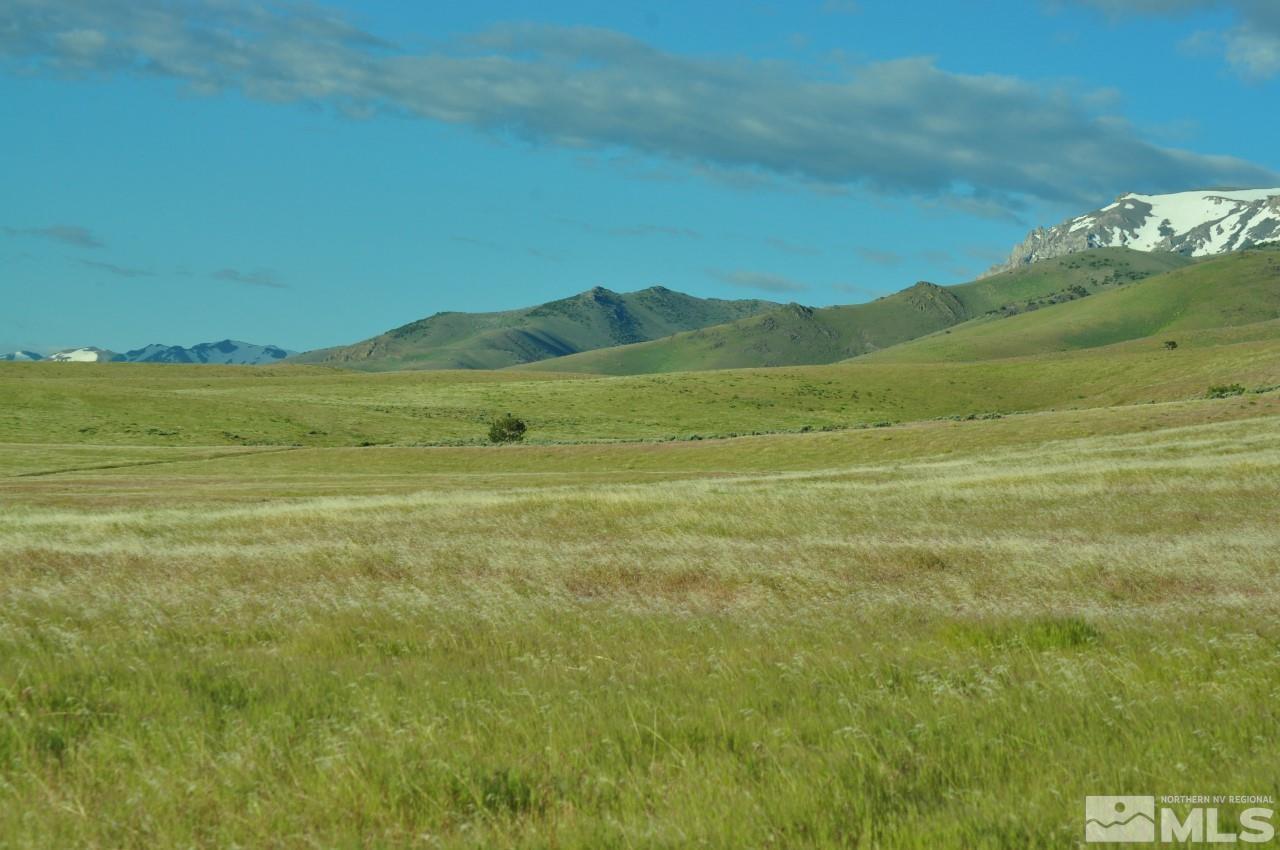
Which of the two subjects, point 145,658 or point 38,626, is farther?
point 38,626

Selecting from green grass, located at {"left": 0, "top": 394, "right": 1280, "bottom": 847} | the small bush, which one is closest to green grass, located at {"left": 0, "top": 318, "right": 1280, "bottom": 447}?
the small bush

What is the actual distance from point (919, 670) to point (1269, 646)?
334 cm

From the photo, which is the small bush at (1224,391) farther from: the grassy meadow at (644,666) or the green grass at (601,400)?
the grassy meadow at (644,666)

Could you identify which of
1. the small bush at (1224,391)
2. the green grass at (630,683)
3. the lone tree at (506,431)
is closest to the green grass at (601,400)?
the small bush at (1224,391)

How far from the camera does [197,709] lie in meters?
7.73

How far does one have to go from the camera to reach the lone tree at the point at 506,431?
9469 centimetres

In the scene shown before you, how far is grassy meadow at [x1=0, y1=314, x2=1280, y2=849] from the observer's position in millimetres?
5770

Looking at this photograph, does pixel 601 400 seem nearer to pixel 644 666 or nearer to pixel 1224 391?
pixel 1224 391

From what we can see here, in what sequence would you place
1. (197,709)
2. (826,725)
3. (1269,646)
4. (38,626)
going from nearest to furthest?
1. (826,725)
2. (197,709)
3. (1269,646)
4. (38,626)

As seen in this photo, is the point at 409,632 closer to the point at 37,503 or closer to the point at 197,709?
the point at 197,709


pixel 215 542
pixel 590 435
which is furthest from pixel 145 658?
Answer: pixel 590 435

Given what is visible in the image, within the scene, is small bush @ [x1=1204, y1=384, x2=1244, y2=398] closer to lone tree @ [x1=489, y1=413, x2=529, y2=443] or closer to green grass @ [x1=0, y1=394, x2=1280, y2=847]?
lone tree @ [x1=489, y1=413, x2=529, y2=443]

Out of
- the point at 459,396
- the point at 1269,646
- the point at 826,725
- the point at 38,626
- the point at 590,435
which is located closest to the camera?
the point at 826,725

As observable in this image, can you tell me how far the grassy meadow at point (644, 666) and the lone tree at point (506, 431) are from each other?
203ft
